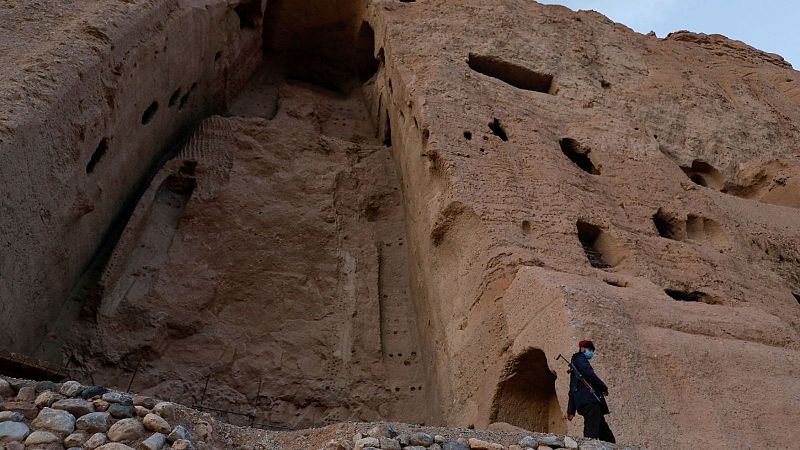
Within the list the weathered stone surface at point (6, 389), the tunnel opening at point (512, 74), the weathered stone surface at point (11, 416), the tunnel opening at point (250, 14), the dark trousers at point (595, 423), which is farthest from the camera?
the tunnel opening at point (250, 14)

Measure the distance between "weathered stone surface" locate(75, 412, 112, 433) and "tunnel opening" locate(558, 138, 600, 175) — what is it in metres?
6.26

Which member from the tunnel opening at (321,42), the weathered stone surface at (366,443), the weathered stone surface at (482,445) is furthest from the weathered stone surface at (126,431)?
the tunnel opening at (321,42)

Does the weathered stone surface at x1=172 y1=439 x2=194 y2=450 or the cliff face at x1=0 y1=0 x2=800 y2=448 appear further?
the cliff face at x1=0 y1=0 x2=800 y2=448

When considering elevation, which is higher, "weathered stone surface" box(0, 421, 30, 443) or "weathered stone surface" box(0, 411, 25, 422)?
"weathered stone surface" box(0, 421, 30, 443)

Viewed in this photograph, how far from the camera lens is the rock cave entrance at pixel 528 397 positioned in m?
5.66

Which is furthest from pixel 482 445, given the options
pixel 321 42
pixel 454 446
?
pixel 321 42

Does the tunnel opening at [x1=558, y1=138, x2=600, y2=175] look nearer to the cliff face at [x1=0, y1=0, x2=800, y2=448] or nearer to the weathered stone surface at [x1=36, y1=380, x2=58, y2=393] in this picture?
the cliff face at [x1=0, y1=0, x2=800, y2=448]

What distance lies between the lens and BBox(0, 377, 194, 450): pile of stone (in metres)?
3.15

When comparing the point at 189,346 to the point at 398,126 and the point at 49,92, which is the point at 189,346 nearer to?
the point at 49,92

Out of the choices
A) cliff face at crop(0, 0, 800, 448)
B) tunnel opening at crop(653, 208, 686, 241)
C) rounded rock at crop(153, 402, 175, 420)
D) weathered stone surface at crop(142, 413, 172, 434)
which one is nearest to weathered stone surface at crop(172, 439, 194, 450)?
weathered stone surface at crop(142, 413, 172, 434)

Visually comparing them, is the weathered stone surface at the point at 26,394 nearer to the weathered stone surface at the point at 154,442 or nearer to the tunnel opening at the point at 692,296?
the weathered stone surface at the point at 154,442

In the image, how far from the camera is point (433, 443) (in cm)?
357

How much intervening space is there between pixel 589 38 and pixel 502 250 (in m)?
6.09

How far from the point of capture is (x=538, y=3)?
11.6 metres
